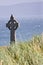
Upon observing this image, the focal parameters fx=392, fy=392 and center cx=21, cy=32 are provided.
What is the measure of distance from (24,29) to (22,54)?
290 centimetres

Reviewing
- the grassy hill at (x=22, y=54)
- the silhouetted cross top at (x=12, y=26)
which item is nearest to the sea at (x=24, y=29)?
the silhouetted cross top at (x=12, y=26)

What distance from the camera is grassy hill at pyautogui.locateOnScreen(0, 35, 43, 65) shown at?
8591 millimetres

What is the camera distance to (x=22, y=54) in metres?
9.38

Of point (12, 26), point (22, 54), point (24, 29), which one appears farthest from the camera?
point (24, 29)

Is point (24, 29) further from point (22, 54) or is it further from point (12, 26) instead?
point (22, 54)

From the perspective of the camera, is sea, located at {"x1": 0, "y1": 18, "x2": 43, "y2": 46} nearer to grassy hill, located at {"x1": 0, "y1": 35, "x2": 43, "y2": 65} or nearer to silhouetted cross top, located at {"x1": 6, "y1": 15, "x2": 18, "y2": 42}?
silhouetted cross top, located at {"x1": 6, "y1": 15, "x2": 18, "y2": 42}

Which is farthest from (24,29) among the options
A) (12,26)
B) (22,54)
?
(22,54)

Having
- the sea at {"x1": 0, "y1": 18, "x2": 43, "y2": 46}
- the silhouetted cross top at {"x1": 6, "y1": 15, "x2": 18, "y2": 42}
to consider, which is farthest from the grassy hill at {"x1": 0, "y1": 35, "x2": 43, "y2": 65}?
the sea at {"x1": 0, "y1": 18, "x2": 43, "y2": 46}

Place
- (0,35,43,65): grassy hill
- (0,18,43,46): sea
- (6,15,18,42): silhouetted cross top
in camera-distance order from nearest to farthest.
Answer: (0,35,43,65): grassy hill
(6,15,18,42): silhouetted cross top
(0,18,43,46): sea

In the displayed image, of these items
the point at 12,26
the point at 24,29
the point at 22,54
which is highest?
the point at 12,26

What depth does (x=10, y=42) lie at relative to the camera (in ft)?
31.9

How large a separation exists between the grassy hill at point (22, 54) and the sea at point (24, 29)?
1.14ft

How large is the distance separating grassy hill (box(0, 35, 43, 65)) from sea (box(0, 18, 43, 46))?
13.7 inches

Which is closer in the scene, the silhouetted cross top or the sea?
the silhouetted cross top
